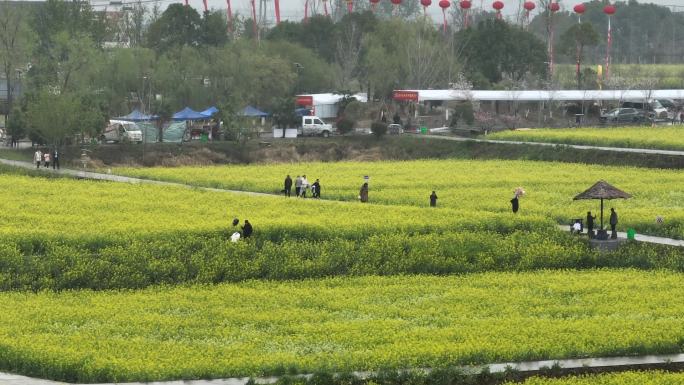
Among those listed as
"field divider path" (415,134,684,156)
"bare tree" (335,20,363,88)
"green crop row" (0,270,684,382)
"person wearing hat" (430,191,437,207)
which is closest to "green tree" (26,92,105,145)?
"field divider path" (415,134,684,156)

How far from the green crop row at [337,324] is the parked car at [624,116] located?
178 ft

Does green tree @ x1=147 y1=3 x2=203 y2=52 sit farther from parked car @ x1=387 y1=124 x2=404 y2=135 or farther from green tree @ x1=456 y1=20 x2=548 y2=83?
parked car @ x1=387 y1=124 x2=404 y2=135

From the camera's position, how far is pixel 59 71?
317 ft

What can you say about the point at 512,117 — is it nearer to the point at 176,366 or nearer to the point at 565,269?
the point at 565,269

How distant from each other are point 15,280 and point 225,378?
13457 mm

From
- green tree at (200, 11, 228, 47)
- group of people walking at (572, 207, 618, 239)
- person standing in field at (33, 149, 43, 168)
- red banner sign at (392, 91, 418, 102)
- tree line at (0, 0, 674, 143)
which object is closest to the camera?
group of people walking at (572, 207, 618, 239)

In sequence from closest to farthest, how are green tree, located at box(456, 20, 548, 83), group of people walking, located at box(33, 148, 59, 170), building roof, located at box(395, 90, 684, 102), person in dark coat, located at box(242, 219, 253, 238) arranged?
person in dark coat, located at box(242, 219, 253, 238) < group of people walking, located at box(33, 148, 59, 170) < building roof, located at box(395, 90, 684, 102) < green tree, located at box(456, 20, 548, 83)

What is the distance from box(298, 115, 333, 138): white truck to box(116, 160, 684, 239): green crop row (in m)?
10.8

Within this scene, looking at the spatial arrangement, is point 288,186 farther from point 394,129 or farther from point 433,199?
point 394,129

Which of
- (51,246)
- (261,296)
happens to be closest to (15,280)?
(51,246)

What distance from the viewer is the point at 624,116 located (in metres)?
97.3

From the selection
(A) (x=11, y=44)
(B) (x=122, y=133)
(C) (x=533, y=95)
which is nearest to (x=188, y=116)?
(B) (x=122, y=133)

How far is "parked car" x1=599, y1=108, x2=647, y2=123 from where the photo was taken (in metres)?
97.1

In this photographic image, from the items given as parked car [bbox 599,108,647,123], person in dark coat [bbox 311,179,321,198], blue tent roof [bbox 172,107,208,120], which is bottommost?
person in dark coat [bbox 311,179,321,198]
